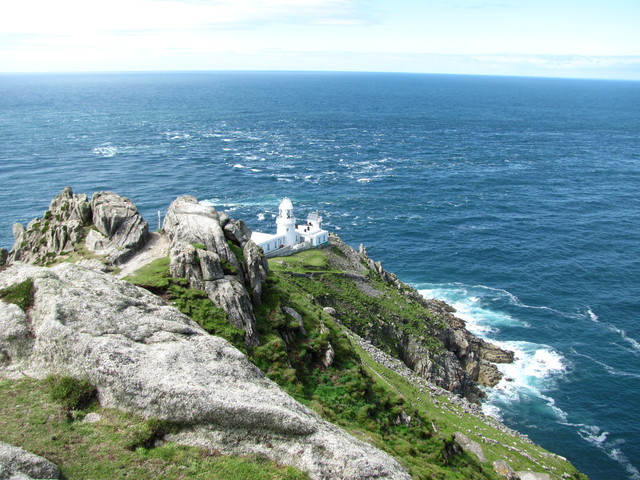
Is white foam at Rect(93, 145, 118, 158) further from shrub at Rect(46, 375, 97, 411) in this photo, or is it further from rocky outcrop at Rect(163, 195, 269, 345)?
shrub at Rect(46, 375, 97, 411)

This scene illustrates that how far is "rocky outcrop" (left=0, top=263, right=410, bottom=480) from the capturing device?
2127 centimetres

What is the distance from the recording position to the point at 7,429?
66.4 feet

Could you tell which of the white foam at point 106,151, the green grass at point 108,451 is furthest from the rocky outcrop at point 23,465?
the white foam at point 106,151

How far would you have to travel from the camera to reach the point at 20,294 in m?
25.7

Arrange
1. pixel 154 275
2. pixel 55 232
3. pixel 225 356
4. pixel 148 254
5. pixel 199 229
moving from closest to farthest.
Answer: pixel 225 356, pixel 154 275, pixel 199 229, pixel 148 254, pixel 55 232

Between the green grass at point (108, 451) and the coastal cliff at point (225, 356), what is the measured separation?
337 millimetres

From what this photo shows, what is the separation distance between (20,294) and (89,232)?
21706mm

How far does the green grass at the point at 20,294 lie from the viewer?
83.1 ft

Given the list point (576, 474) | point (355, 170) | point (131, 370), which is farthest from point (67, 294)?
point (355, 170)

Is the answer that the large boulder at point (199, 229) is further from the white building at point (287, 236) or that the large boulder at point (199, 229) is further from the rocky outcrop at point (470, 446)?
the white building at point (287, 236)

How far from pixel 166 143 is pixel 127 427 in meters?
179

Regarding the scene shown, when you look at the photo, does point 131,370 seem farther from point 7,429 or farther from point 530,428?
point 530,428

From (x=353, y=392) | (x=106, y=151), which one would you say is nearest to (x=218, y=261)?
(x=353, y=392)

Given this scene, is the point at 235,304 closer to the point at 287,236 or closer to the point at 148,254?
the point at 148,254
